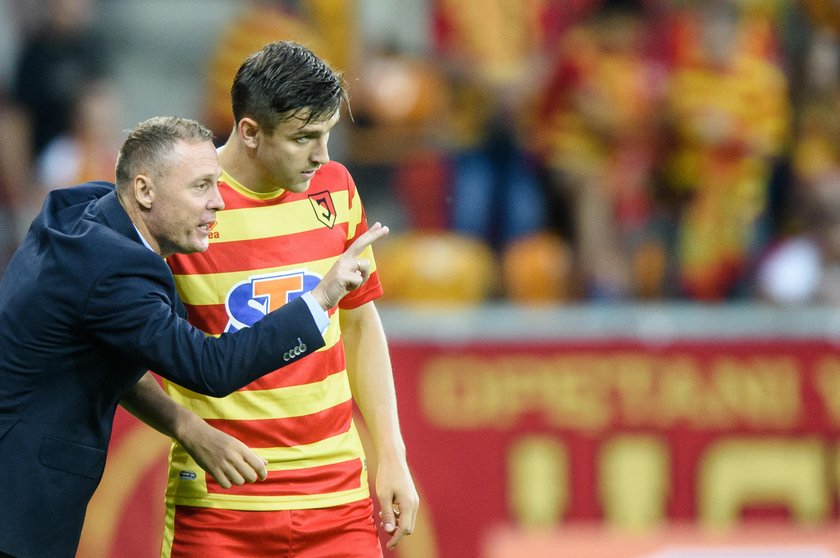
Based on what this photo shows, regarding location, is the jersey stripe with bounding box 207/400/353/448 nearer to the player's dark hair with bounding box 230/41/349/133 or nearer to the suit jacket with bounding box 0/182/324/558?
the suit jacket with bounding box 0/182/324/558

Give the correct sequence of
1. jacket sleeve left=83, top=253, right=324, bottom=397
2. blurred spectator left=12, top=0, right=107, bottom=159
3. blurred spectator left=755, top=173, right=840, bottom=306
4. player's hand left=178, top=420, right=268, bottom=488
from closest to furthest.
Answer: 1. jacket sleeve left=83, top=253, right=324, bottom=397
2. player's hand left=178, top=420, right=268, bottom=488
3. blurred spectator left=755, top=173, right=840, bottom=306
4. blurred spectator left=12, top=0, right=107, bottom=159

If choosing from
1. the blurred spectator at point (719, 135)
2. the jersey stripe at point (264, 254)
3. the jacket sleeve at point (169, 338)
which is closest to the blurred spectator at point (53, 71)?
the blurred spectator at point (719, 135)

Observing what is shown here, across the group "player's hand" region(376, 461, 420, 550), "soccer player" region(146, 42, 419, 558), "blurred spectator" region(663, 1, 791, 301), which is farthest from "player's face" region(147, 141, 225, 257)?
"blurred spectator" region(663, 1, 791, 301)

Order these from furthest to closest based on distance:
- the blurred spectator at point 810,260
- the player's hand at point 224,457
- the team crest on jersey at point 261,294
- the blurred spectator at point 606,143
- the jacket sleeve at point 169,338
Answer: the blurred spectator at point 606,143
the blurred spectator at point 810,260
the team crest on jersey at point 261,294
the player's hand at point 224,457
the jacket sleeve at point 169,338

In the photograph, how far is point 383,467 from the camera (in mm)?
3105

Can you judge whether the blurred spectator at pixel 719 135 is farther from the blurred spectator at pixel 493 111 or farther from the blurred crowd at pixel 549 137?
the blurred spectator at pixel 493 111

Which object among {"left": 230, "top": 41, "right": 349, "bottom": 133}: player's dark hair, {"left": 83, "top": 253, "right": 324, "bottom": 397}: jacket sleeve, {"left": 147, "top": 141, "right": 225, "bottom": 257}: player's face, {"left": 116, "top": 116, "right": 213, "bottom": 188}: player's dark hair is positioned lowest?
{"left": 83, "top": 253, "right": 324, "bottom": 397}: jacket sleeve

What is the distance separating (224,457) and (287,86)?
85 centimetres

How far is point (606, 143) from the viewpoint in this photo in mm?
6594

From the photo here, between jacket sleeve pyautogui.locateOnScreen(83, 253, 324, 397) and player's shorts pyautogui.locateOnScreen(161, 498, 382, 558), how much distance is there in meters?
0.49

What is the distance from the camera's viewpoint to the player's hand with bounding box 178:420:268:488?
9.09ft

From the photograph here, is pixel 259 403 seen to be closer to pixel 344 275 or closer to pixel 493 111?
pixel 344 275

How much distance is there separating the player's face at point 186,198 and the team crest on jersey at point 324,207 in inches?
15.7

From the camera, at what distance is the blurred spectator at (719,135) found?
6.58 meters
